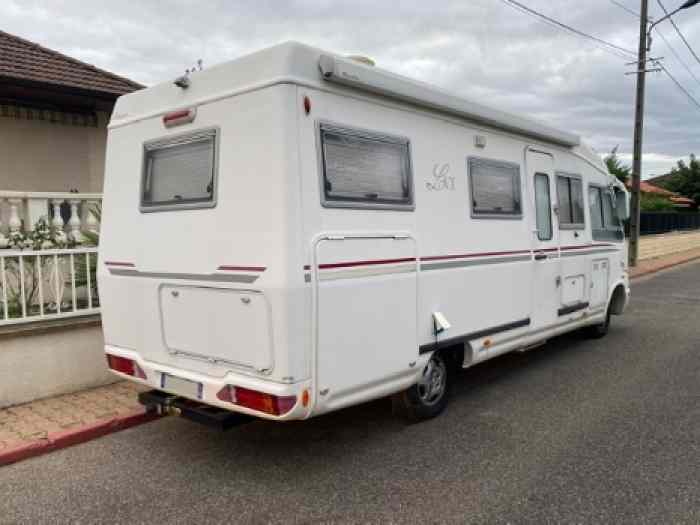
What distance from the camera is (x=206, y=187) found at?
4.10m

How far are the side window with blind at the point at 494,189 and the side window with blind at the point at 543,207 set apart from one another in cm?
45

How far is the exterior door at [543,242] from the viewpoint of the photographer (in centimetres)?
619

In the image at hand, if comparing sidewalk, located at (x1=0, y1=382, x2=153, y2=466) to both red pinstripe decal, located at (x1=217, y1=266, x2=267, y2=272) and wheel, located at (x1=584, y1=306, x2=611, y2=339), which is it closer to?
red pinstripe decal, located at (x1=217, y1=266, x2=267, y2=272)

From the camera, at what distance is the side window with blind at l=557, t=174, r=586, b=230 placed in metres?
6.78

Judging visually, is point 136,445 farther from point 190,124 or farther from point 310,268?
point 190,124

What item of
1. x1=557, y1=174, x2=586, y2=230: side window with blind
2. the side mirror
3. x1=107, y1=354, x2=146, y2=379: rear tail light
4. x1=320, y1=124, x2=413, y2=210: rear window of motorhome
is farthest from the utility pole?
x1=107, y1=354, x2=146, y2=379: rear tail light

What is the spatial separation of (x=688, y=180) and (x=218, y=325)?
48.6 metres

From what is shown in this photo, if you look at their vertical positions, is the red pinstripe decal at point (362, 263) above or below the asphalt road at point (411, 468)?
above

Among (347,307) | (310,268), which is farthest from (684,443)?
(310,268)

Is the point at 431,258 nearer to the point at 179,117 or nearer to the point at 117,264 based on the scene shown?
the point at 179,117

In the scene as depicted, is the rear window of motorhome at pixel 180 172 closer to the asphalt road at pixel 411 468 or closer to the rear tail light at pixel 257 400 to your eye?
the rear tail light at pixel 257 400

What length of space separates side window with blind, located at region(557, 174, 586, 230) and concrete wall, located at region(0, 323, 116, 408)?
5.15 meters

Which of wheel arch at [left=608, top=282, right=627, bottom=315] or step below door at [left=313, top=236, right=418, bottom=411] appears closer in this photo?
step below door at [left=313, top=236, right=418, bottom=411]

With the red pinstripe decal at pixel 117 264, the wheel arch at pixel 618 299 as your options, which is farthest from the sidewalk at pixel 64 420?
the wheel arch at pixel 618 299
